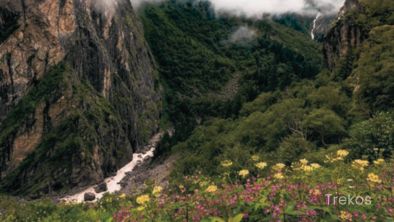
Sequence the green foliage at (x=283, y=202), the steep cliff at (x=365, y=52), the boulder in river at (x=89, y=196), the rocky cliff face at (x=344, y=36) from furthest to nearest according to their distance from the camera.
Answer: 1. the boulder in river at (x=89, y=196)
2. the rocky cliff face at (x=344, y=36)
3. the steep cliff at (x=365, y=52)
4. the green foliage at (x=283, y=202)

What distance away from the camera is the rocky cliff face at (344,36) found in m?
112

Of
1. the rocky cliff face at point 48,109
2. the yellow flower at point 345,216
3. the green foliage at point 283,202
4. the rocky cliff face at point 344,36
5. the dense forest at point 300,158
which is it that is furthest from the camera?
the rocky cliff face at point 48,109

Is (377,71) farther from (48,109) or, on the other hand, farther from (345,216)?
(48,109)

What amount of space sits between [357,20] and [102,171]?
375 feet

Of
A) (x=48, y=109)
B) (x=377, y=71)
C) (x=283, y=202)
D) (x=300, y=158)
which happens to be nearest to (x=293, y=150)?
(x=300, y=158)

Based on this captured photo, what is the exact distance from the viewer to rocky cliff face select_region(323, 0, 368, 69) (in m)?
112

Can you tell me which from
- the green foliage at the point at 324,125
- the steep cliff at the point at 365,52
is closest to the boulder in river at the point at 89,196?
the green foliage at the point at 324,125

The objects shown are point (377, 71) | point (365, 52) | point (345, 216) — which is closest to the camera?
point (345, 216)

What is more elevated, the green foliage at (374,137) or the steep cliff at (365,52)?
the steep cliff at (365,52)

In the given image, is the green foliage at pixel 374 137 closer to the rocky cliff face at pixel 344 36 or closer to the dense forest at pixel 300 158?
the dense forest at pixel 300 158

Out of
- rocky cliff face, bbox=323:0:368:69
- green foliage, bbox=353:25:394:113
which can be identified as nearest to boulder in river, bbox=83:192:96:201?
rocky cliff face, bbox=323:0:368:69

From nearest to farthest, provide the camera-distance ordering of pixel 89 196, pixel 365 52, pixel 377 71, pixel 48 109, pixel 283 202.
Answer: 1. pixel 283 202
2. pixel 377 71
3. pixel 365 52
4. pixel 89 196
5. pixel 48 109

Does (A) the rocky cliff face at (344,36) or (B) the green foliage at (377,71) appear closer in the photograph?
(B) the green foliage at (377,71)

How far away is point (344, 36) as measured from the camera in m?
118
